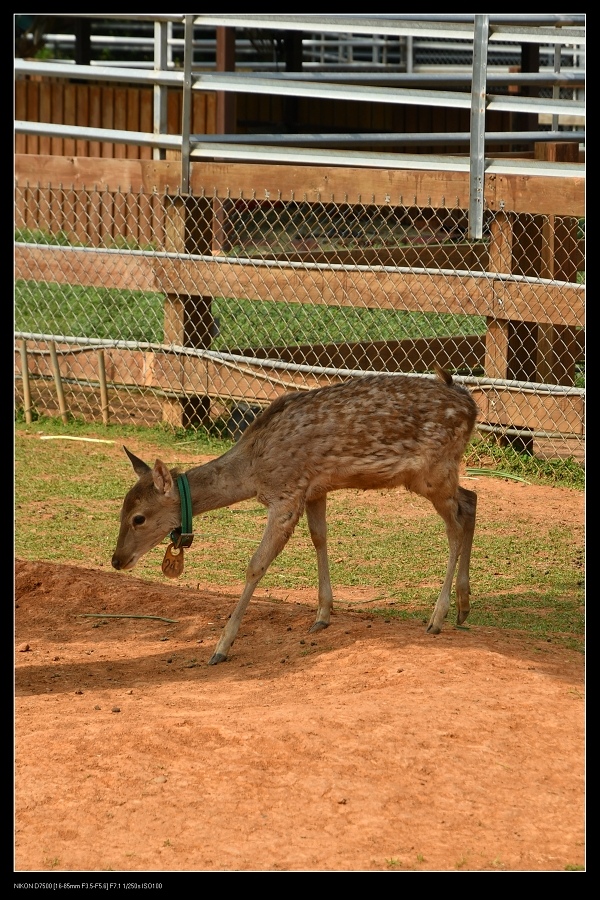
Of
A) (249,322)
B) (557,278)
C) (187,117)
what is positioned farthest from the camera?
(249,322)

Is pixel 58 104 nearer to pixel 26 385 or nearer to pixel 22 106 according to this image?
pixel 22 106

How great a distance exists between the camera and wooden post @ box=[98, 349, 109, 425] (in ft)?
38.7

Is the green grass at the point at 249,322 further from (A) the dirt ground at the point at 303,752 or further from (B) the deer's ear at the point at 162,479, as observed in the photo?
(A) the dirt ground at the point at 303,752

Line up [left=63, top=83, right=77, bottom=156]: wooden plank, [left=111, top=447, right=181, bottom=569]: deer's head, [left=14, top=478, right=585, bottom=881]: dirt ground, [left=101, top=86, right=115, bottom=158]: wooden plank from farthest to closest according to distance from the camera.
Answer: [left=63, top=83, right=77, bottom=156]: wooden plank
[left=101, top=86, right=115, bottom=158]: wooden plank
[left=111, top=447, right=181, bottom=569]: deer's head
[left=14, top=478, right=585, bottom=881]: dirt ground

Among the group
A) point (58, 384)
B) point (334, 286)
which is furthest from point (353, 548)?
point (58, 384)

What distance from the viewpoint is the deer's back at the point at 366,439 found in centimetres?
644

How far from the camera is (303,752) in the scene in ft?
15.8

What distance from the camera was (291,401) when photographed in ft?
21.9

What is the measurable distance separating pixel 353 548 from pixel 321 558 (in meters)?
1.75

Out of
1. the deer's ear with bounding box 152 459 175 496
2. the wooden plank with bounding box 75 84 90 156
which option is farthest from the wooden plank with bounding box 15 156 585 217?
the wooden plank with bounding box 75 84 90 156

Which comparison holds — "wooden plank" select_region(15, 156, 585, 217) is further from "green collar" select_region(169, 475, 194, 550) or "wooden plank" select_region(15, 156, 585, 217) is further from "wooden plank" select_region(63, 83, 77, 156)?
"wooden plank" select_region(63, 83, 77, 156)

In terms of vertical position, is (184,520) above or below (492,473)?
above

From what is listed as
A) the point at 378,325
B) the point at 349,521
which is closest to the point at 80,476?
the point at 349,521

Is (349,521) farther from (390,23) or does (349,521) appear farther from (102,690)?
(390,23)
